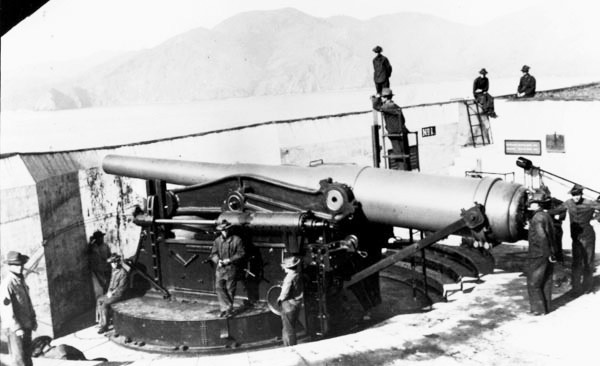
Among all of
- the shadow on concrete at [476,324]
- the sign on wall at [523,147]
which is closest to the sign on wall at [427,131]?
the sign on wall at [523,147]

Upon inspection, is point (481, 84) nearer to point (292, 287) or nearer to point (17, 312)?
point (292, 287)

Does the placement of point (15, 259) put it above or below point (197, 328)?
above

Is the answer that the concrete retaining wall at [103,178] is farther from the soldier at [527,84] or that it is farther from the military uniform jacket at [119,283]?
the soldier at [527,84]

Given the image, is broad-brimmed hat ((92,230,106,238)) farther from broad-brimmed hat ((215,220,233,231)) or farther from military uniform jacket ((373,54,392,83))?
military uniform jacket ((373,54,392,83))

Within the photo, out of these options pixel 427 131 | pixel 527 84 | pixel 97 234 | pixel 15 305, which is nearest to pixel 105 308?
pixel 15 305

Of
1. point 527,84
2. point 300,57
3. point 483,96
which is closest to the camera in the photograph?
point 527,84

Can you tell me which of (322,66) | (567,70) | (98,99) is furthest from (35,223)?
(322,66)

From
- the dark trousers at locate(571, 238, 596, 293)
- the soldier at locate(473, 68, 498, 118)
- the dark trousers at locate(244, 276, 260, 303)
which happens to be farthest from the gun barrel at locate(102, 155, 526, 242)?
the soldier at locate(473, 68, 498, 118)
